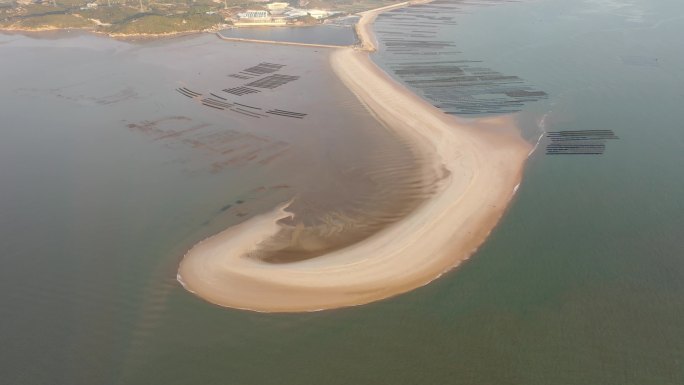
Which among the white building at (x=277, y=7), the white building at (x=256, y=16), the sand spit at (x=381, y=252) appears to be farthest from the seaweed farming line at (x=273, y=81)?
the white building at (x=277, y=7)

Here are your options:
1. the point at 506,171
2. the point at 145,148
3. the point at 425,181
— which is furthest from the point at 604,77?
the point at 145,148

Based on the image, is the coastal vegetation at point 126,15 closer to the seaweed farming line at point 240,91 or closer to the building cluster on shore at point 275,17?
the building cluster on shore at point 275,17

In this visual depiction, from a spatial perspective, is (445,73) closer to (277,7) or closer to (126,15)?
(277,7)

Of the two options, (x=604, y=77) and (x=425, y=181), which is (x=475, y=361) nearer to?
(x=425, y=181)

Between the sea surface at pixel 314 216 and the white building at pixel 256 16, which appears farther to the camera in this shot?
the white building at pixel 256 16

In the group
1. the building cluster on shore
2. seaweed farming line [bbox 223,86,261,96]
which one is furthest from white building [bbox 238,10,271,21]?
seaweed farming line [bbox 223,86,261,96]

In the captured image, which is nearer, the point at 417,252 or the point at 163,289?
the point at 163,289
